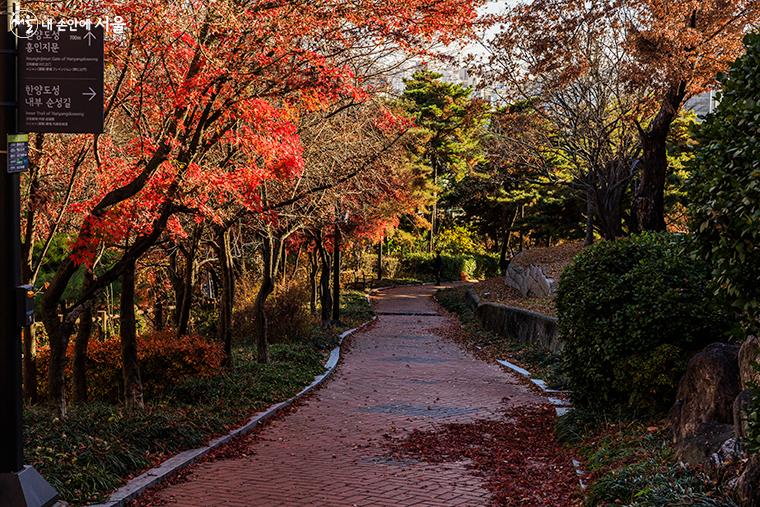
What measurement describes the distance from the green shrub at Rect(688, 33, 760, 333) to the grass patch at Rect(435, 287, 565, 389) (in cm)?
932

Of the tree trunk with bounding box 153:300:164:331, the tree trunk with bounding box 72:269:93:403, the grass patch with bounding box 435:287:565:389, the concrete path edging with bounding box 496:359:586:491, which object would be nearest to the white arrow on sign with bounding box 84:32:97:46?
the concrete path edging with bounding box 496:359:586:491

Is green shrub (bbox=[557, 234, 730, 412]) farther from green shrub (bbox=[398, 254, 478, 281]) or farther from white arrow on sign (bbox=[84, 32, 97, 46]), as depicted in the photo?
green shrub (bbox=[398, 254, 478, 281])

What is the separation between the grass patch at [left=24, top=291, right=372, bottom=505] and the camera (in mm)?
7699

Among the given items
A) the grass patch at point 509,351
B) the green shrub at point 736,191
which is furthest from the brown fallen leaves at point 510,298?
the green shrub at point 736,191

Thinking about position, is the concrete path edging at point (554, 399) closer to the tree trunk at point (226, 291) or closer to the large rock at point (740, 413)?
the large rock at point (740, 413)

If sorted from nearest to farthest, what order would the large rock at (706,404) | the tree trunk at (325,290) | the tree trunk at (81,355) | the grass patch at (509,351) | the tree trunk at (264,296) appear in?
the large rock at (706,404)
the tree trunk at (81,355)
the grass patch at (509,351)
the tree trunk at (264,296)
the tree trunk at (325,290)

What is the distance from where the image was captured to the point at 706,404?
757 centimetres

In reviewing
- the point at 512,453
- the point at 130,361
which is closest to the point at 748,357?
the point at 512,453

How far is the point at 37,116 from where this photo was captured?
20.5 ft

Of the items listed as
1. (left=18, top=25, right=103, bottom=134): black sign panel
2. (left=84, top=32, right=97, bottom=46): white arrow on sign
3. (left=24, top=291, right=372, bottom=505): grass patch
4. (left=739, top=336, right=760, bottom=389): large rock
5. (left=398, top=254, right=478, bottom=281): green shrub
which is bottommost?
(left=24, top=291, right=372, bottom=505): grass patch

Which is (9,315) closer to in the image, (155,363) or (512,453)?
(512,453)

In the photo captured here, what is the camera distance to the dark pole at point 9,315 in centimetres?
610

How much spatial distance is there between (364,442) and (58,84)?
6191mm

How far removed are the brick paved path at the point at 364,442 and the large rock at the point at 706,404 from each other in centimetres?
195
